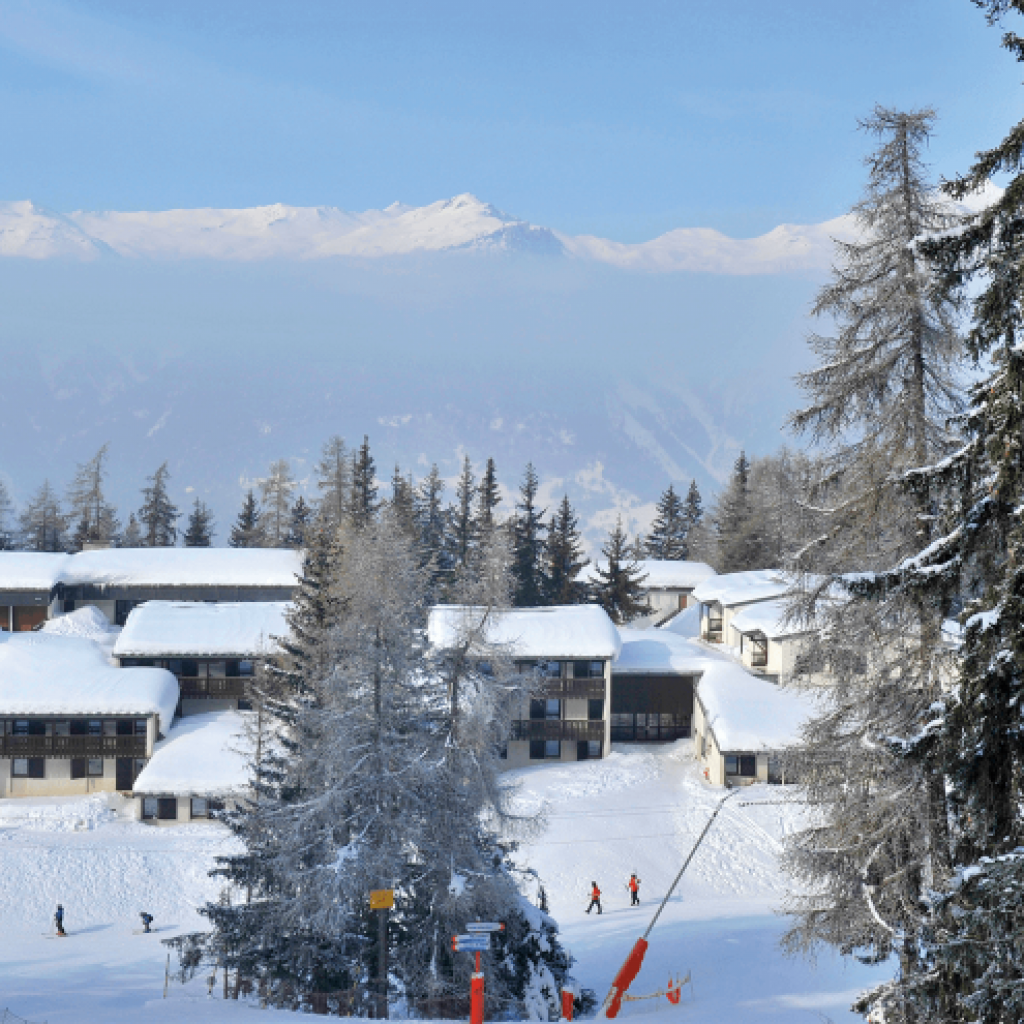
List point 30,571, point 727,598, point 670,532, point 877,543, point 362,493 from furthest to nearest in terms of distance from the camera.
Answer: point 670,532
point 362,493
point 30,571
point 727,598
point 877,543

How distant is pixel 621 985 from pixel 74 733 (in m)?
30.6

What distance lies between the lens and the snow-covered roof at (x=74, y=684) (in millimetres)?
44844

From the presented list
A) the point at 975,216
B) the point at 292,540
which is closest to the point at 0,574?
the point at 292,540

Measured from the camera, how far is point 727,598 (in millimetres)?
55656

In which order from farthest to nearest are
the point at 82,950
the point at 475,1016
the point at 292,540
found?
the point at 292,540 → the point at 82,950 → the point at 475,1016

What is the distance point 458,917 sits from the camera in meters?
22.8

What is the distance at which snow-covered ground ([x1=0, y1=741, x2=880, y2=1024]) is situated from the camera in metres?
23.0

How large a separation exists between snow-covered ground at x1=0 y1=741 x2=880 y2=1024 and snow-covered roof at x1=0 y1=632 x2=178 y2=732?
3962 mm

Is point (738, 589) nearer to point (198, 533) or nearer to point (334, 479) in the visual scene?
point (334, 479)

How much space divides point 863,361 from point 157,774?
36210mm

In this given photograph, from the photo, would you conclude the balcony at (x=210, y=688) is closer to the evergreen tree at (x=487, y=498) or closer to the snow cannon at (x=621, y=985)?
the evergreen tree at (x=487, y=498)

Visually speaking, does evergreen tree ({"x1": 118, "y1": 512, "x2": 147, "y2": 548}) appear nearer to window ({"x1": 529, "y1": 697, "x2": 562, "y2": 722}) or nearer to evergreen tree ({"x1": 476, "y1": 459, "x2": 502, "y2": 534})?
evergreen tree ({"x1": 476, "y1": 459, "x2": 502, "y2": 534})

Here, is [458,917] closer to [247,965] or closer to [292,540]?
[247,965]

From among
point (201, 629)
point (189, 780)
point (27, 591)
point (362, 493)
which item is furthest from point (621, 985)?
point (362, 493)
